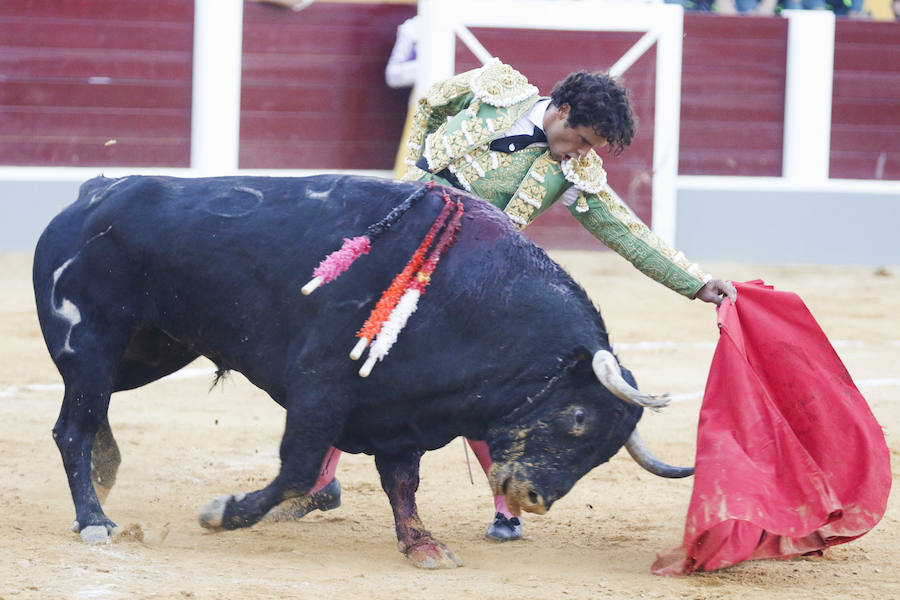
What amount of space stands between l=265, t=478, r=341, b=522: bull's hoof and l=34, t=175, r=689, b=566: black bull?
0.33 meters

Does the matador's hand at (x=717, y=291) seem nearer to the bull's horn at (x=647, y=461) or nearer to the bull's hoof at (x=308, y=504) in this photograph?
the bull's horn at (x=647, y=461)

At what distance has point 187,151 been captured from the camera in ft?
26.3

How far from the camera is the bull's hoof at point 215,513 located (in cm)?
304

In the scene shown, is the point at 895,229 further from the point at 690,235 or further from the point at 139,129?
the point at 139,129

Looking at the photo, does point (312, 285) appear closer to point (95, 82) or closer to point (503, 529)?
point (503, 529)

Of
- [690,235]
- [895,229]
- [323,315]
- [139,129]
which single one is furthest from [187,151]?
[323,315]

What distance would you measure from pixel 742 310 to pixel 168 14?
537 centimetres

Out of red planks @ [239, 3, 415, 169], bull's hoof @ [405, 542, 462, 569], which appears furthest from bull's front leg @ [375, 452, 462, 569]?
red planks @ [239, 3, 415, 169]

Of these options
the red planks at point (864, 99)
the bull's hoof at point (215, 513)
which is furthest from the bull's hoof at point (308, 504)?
the red planks at point (864, 99)

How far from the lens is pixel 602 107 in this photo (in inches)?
121

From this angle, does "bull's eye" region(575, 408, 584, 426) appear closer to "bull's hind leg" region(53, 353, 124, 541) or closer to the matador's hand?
the matador's hand

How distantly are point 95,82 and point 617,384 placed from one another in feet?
18.6

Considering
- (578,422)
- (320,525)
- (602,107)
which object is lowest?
(320,525)

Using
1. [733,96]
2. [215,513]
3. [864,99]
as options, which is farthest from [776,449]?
[864,99]
